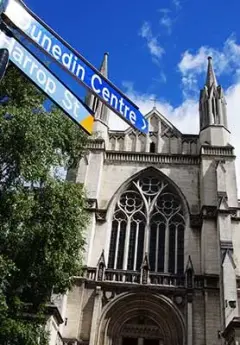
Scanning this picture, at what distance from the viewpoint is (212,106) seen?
894 inches

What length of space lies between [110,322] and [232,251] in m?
5.56

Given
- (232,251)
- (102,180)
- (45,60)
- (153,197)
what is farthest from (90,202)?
(45,60)

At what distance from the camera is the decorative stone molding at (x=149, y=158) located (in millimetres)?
21156

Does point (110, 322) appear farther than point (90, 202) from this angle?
No

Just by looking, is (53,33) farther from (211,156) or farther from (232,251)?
(211,156)

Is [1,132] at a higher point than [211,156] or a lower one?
lower

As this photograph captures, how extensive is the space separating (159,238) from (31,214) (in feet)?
32.8

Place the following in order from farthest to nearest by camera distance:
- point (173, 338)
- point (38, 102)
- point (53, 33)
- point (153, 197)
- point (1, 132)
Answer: point (153, 197) → point (173, 338) → point (38, 102) → point (1, 132) → point (53, 33)

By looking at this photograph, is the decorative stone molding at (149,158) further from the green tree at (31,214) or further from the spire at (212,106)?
the green tree at (31,214)

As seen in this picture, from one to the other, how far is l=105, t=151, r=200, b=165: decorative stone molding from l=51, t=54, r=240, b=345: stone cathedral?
2.0 inches

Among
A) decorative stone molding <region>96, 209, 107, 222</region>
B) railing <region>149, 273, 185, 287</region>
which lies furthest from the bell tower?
railing <region>149, 273, 185, 287</region>

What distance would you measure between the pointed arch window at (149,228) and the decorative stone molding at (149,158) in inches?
35.6

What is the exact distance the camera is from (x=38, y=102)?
1138 centimetres

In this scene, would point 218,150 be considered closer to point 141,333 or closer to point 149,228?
point 149,228
